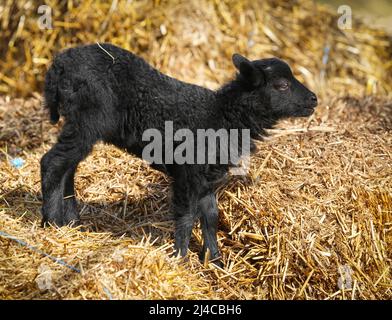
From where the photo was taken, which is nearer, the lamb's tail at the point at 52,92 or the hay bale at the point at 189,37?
the lamb's tail at the point at 52,92

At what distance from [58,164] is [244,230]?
1764 millimetres

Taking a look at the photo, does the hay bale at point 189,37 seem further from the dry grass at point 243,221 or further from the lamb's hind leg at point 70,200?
the lamb's hind leg at point 70,200

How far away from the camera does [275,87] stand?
5902 millimetres

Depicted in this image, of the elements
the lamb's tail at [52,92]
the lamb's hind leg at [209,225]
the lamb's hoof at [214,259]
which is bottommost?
the lamb's hoof at [214,259]

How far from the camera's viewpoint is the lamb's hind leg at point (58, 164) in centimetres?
565

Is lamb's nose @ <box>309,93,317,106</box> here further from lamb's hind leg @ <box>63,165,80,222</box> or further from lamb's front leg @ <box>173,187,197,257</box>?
lamb's hind leg @ <box>63,165,80,222</box>

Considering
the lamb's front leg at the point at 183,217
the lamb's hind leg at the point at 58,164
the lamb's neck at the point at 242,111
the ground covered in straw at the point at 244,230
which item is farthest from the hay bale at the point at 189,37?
the lamb's front leg at the point at 183,217

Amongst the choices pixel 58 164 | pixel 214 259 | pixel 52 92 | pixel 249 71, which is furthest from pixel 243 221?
pixel 52 92

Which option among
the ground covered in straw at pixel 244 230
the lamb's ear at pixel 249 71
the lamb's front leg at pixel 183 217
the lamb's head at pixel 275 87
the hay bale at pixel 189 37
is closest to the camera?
the ground covered in straw at pixel 244 230

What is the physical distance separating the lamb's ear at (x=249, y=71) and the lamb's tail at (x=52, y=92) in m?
1.63

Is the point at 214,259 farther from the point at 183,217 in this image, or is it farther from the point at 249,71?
the point at 249,71

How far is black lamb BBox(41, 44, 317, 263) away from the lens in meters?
5.65

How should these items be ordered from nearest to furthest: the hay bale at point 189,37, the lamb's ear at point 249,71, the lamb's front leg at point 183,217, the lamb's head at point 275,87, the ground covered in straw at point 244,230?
the ground covered in straw at point 244,230, the lamb's front leg at point 183,217, the lamb's ear at point 249,71, the lamb's head at point 275,87, the hay bale at point 189,37

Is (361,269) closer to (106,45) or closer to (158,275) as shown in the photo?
(158,275)
